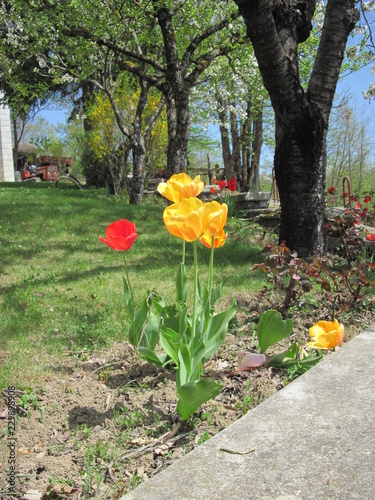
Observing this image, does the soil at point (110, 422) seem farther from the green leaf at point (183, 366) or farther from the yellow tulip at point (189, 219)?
the yellow tulip at point (189, 219)

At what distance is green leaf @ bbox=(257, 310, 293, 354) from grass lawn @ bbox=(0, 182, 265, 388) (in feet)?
2.55

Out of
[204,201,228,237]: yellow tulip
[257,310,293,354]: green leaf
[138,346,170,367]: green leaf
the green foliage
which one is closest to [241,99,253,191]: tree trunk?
the green foliage

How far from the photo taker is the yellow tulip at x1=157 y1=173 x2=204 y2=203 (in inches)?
77.9

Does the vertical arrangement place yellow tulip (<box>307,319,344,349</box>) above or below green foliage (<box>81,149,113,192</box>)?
below

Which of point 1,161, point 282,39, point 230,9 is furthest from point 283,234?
point 1,161

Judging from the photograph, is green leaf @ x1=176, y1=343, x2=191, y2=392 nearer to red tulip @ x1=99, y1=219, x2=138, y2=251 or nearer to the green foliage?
red tulip @ x1=99, y1=219, x2=138, y2=251

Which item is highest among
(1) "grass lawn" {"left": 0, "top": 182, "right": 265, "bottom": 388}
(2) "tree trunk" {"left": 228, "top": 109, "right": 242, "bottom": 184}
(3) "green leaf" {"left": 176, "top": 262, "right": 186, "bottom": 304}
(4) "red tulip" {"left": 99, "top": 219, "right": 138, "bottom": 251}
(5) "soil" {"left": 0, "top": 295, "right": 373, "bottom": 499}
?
(2) "tree trunk" {"left": 228, "top": 109, "right": 242, "bottom": 184}

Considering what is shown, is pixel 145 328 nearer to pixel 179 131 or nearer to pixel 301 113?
pixel 301 113

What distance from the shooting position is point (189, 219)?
1697mm

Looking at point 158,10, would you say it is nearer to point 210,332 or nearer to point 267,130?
point 210,332

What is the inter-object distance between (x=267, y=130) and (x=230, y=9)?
17.1m

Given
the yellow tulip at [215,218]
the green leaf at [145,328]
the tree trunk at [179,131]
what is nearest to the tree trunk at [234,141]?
the tree trunk at [179,131]

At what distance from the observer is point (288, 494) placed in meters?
1.26

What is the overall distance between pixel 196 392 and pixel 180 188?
0.89 metres
